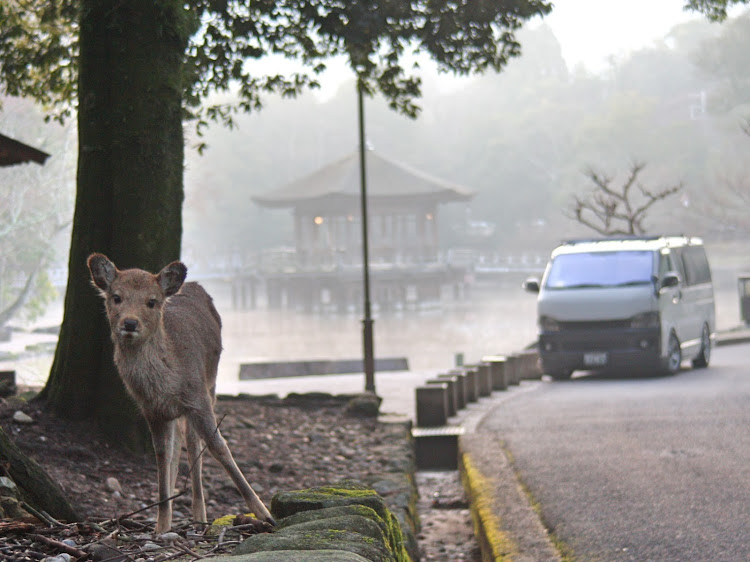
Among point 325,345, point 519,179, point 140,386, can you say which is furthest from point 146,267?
point 519,179

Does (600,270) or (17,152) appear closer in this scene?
(17,152)

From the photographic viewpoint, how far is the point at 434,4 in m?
9.66

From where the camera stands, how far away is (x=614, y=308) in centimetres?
1478

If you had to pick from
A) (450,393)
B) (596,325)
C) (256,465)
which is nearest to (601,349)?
(596,325)

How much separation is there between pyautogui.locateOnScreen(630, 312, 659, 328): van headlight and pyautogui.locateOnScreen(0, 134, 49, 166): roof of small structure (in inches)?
318

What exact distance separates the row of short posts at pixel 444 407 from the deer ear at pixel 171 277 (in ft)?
18.9

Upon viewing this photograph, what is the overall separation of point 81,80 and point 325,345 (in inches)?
1573

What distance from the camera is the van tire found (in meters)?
15.0

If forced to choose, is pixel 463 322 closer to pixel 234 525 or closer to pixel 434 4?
pixel 434 4

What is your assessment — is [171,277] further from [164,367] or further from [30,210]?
[30,210]

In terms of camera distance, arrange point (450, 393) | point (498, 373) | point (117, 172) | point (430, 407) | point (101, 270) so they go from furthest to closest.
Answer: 1. point (498, 373)
2. point (450, 393)
3. point (430, 407)
4. point (117, 172)
5. point (101, 270)

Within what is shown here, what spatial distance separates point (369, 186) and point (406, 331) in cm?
752

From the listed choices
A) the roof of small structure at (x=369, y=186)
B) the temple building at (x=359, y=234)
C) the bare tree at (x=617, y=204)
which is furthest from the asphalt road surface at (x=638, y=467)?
the temple building at (x=359, y=234)

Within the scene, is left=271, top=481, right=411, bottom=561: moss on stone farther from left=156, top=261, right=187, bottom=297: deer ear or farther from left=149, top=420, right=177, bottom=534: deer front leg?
left=156, top=261, right=187, bottom=297: deer ear
